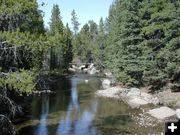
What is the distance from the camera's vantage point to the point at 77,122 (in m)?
26.2

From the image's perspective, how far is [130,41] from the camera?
42562mm

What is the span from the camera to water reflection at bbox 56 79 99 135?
23.0m

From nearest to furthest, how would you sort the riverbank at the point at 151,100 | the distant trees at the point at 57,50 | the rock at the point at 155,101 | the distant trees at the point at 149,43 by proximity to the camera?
the riverbank at the point at 151,100 → the rock at the point at 155,101 → the distant trees at the point at 149,43 → the distant trees at the point at 57,50

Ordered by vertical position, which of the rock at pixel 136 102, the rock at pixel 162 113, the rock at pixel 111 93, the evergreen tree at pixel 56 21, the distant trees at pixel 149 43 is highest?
the evergreen tree at pixel 56 21

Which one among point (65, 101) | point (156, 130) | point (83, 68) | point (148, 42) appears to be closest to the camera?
point (156, 130)

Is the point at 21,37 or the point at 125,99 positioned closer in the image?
the point at 21,37

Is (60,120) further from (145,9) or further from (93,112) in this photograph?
(145,9)

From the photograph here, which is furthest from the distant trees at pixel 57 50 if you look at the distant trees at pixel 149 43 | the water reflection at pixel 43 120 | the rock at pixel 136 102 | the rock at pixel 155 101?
the rock at pixel 155 101

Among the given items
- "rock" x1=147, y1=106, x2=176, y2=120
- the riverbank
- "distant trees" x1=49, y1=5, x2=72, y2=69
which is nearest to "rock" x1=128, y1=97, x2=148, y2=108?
the riverbank

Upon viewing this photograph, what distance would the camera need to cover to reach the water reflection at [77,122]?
23.0 m

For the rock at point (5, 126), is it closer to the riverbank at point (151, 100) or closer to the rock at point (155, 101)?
the riverbank at point (151, 100)

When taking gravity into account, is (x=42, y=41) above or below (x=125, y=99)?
above

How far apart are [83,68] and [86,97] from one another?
59.6m

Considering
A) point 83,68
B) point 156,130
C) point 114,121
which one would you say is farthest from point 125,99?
point 83,68
